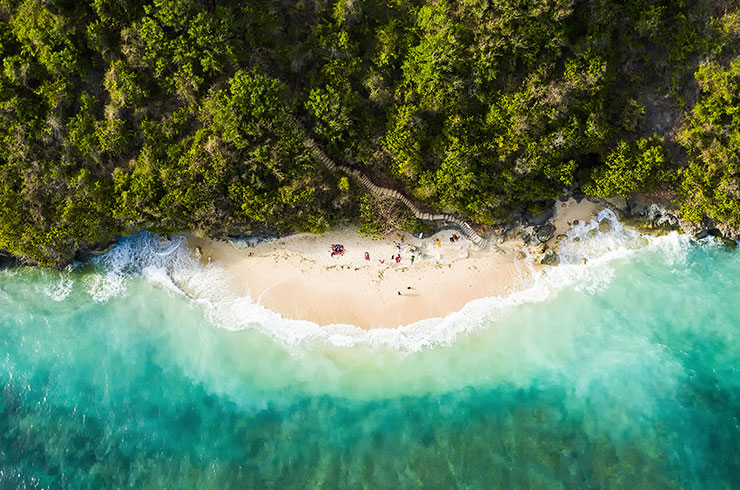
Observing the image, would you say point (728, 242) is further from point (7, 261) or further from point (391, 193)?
A: point (7, 261)

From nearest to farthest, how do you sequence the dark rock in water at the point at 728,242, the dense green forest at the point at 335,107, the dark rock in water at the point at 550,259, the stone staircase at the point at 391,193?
the dense green forest at the point at 335,107 < the stone staircase at the point at 391,193 < the dark rock in water at the point at 550,259 < the dark rock in water at the point at 728,242

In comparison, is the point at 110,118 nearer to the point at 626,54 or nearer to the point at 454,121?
the point at 454,121

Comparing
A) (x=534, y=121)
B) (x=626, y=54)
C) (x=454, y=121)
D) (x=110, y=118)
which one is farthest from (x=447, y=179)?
(x=110, y=118)

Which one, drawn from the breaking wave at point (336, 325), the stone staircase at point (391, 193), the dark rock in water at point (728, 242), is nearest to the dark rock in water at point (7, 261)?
the breaking wave at point (336, 325)

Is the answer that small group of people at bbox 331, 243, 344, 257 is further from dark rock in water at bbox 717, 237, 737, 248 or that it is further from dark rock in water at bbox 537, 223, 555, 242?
dark rock in water at bbox 717, 237, 737, 248

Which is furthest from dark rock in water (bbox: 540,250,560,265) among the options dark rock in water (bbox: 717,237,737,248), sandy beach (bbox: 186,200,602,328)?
dark rock in water (bbox: 717,237,737,248)

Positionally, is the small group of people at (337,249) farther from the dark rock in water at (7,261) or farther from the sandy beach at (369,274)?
the dark rock in water at (7,261)

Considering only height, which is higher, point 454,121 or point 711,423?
point 454,121
